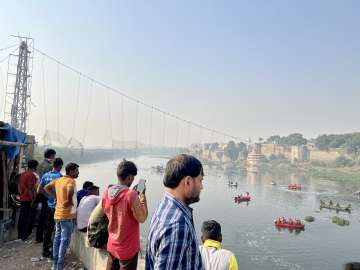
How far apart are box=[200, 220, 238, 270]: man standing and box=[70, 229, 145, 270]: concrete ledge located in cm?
204

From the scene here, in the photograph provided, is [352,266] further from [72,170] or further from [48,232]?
[48,232]

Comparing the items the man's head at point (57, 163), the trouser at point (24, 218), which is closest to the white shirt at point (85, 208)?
the man's head at point (57, 163)

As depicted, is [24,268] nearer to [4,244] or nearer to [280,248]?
[4,244]

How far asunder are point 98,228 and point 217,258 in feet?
7.42

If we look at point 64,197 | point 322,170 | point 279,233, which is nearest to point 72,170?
point 64,197

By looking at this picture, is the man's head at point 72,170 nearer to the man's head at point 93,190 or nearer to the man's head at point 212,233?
the man's head at point 93,190

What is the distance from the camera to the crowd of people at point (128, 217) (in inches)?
68.5

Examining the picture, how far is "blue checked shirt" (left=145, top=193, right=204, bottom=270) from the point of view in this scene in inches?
66.9

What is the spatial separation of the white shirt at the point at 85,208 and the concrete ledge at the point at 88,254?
11.7 inches

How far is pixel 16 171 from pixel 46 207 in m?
1.97

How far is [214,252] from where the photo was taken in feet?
9.02

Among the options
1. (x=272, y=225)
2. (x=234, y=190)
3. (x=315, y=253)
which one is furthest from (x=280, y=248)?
(x=234, y=190)

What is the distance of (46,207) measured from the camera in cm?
650

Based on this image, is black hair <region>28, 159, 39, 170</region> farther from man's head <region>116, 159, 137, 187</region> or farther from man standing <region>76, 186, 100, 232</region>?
man's head <region>116, 159, 137, 187</region>
